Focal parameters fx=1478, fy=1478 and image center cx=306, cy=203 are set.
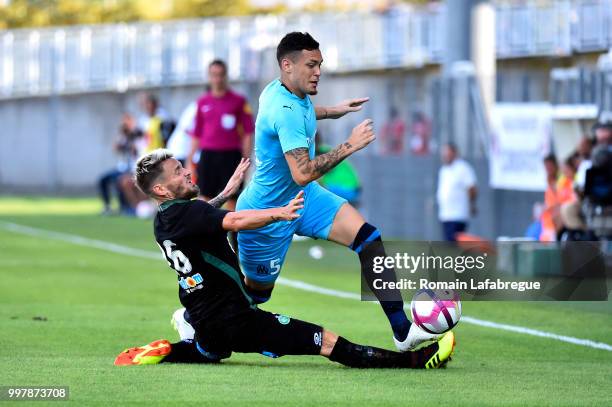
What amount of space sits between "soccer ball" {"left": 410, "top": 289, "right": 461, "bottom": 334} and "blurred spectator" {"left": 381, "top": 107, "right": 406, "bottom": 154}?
1638 cm

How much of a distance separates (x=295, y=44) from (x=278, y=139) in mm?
665

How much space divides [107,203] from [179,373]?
79.4 ft

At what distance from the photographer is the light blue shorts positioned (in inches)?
403

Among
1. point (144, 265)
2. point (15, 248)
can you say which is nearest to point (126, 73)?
point (15, 248)

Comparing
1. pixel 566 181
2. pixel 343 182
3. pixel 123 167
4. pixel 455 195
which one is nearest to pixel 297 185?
pixel 566 181

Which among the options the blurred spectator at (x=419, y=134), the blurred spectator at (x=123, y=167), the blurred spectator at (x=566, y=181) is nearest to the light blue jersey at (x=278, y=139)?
the blurred spectator at (x=566, y=181)

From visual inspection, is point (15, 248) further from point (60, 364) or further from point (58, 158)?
point (58, 158)

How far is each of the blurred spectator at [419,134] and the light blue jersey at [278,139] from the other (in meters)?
15.1

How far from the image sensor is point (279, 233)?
404 inches

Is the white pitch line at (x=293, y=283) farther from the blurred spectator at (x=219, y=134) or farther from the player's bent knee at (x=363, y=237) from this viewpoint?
the player's bent knee at (x=363, y=237)

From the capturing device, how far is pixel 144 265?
1923 centimetres

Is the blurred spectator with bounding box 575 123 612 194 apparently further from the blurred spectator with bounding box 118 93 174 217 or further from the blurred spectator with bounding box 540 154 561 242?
the blurred spectator with bounding box 118 93 174 217

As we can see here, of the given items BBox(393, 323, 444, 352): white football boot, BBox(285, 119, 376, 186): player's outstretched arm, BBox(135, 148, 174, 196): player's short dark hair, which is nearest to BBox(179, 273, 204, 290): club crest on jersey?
BBox(135, 148, 174, 196): player's short dark hair

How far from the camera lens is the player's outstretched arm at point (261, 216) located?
8.79m
